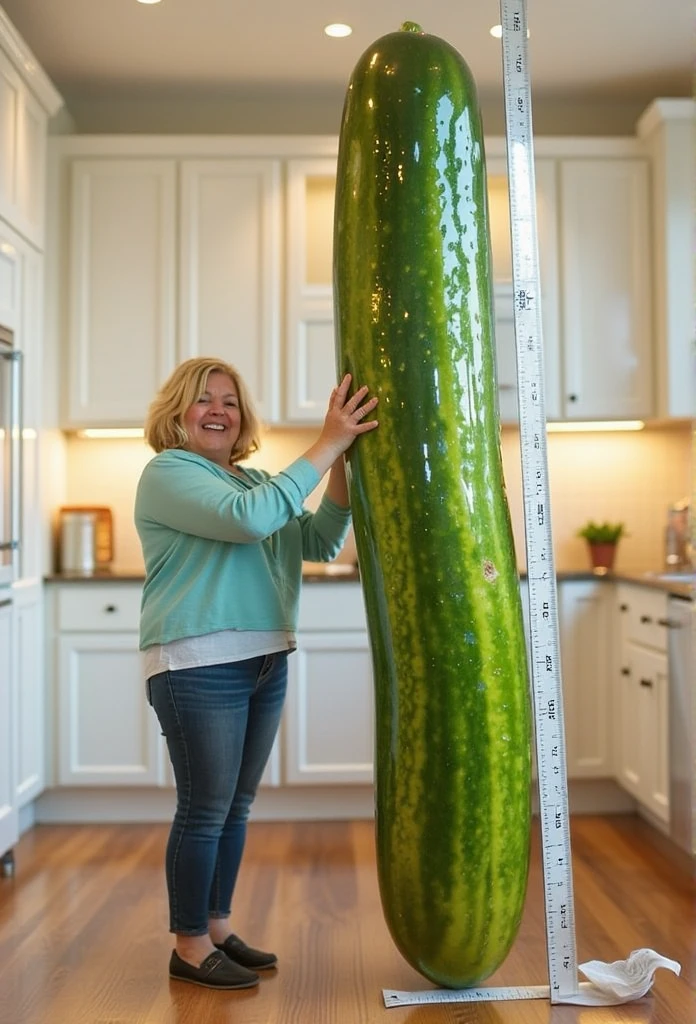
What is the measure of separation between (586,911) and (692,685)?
0.71m

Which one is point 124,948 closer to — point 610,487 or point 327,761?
point 327,761

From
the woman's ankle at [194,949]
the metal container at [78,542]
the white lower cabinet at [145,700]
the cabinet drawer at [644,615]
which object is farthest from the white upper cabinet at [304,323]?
the woman's ankle at [194,949]

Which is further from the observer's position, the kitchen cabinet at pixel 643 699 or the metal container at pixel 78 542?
the metal container at pixel 78 542

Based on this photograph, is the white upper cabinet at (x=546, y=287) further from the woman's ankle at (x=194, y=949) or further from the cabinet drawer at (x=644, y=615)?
the woman's ankle at (x=194, y=949)

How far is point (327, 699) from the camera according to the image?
3.78 metres

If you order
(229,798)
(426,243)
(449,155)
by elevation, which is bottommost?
(229,798)

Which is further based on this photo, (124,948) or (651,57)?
(651,57)

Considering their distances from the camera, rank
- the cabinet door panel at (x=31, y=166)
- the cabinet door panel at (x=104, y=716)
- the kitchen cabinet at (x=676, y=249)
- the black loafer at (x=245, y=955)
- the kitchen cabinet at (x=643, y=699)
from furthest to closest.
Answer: the kitchen cabinet at (x=676, y=249)
the cabinet door panel at (x=104, y=716)
the cabinet door panel at (x=31, y=166)
the kitchen cabinet at (x=643, y=699)
the black loafer at (x=245, y=955)

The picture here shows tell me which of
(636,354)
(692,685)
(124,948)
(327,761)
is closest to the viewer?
(124,948)

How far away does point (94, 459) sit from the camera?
4277mm

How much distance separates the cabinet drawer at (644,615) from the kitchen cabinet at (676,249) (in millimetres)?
753

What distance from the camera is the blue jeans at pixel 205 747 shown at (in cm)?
216

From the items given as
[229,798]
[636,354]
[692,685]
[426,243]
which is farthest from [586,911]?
[636,354]

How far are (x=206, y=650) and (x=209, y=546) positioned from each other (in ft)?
0.69
